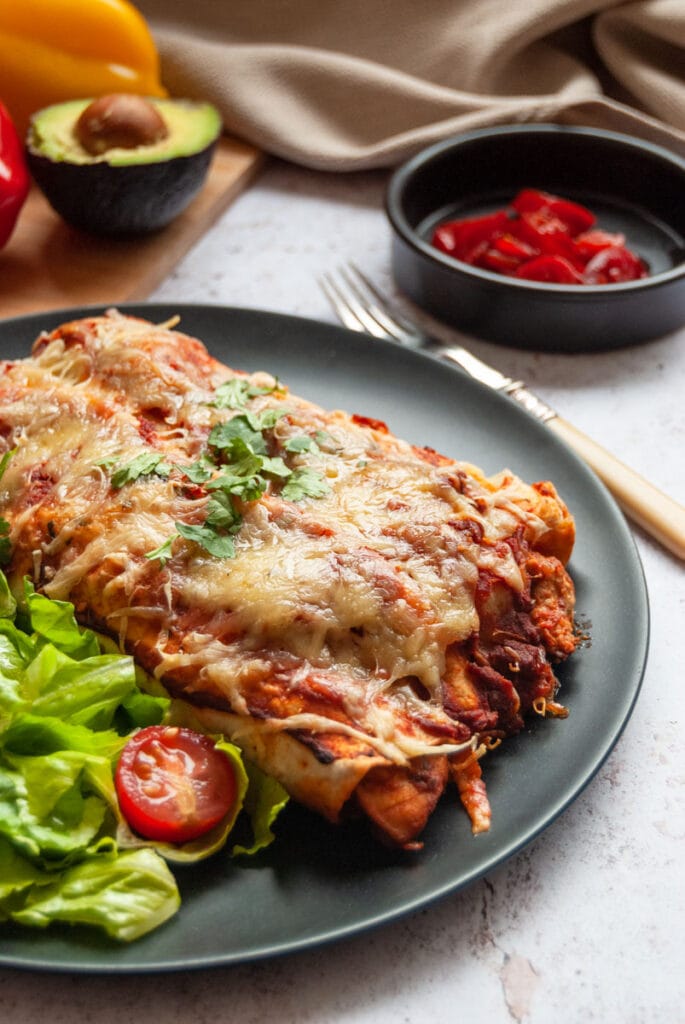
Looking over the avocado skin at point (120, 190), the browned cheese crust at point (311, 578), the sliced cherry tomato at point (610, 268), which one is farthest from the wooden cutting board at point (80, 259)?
the sliced cherry tomato at point (610, 268)

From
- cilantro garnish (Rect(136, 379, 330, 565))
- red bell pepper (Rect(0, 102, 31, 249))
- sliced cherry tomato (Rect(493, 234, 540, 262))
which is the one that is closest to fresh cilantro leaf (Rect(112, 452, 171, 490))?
cilantro garnish (Rect(136, 379, 330, 565))

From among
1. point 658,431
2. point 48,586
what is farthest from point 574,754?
point 658,431

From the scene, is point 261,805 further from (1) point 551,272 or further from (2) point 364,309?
(1) point 551,272

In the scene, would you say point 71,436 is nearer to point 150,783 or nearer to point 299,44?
point 150,783

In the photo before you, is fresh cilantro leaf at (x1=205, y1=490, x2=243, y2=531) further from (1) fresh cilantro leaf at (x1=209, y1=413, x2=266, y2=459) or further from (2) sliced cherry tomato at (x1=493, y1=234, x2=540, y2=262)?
(2) sliced cherry tomato at (x1=493, y1=234, x2=540, y2=262)

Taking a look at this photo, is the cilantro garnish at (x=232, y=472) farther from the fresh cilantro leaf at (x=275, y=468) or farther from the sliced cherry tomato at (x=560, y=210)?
the sliced cherry tomato at (x=560, y=210)
